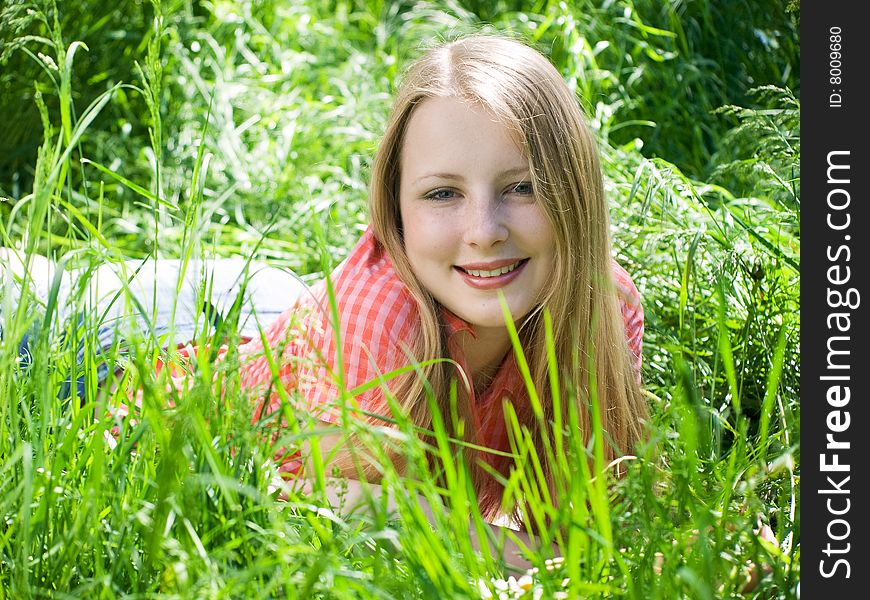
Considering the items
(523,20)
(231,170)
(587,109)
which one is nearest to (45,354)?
(587,109)

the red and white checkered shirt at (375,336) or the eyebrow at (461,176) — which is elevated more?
the eyebrow at (461,176)

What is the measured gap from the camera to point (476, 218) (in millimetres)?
1805

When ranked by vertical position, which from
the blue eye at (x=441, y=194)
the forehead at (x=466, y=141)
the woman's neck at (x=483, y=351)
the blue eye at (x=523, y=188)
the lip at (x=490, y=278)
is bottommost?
the woman's neck at (x=483, y=351)

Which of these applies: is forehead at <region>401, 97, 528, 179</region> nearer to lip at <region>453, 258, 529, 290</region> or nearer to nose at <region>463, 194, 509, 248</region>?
nose at <region>463, 194, 509, 248</region>

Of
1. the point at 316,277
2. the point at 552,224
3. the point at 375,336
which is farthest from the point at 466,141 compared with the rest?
the point at 316,277

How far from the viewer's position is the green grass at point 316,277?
1.09m

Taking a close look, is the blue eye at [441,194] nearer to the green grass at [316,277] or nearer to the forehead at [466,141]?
the forehead at [466,141]

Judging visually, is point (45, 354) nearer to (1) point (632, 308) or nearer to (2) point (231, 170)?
(1) point (632, 308)

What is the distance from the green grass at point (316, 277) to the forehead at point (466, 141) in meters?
0.37
